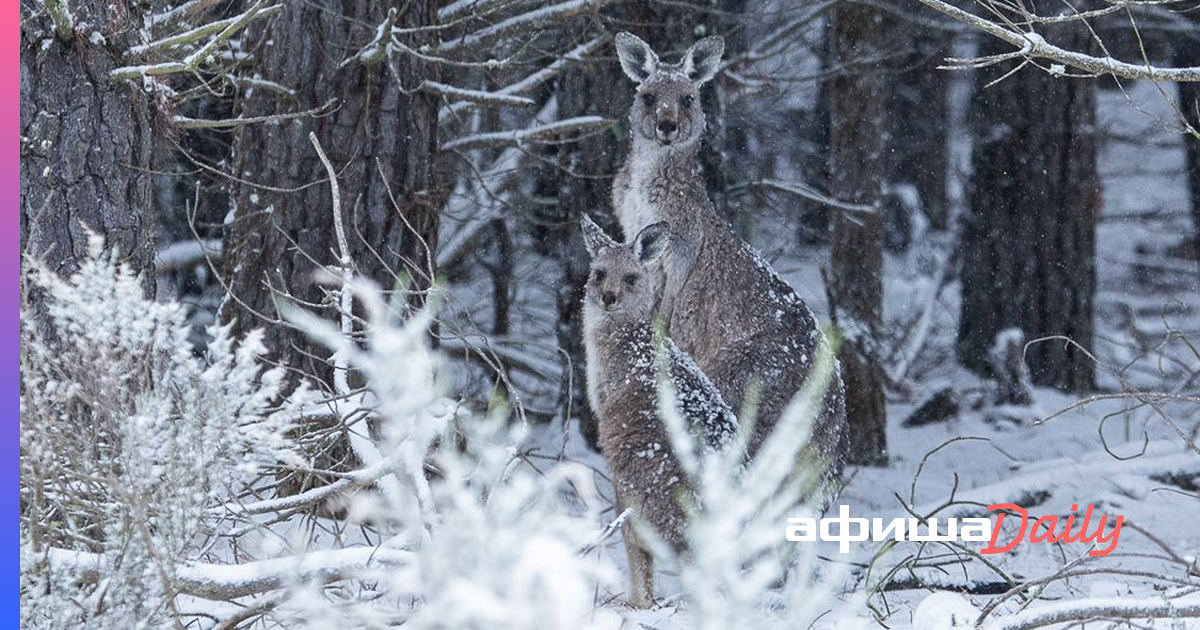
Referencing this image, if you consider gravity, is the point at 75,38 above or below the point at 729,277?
above

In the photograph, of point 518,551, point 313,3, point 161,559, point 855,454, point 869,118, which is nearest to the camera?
point 518,551

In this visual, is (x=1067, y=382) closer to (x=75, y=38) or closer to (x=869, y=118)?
(x=869, y=118)

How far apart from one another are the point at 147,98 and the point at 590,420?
4.71 meters

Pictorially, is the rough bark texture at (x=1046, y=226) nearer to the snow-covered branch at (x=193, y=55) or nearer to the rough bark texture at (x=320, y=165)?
the rough bark texture at (x=320, y=165)

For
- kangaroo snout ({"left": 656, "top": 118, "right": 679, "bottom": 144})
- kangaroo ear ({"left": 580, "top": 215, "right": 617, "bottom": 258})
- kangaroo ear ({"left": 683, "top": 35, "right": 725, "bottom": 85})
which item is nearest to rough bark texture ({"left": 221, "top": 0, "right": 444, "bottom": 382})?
kangaroo ear ({"left": 580, "top": 215, "right": 617, "bottom": 258})

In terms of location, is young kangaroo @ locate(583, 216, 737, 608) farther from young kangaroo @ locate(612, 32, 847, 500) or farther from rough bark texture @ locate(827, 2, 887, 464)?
rough bark texture @ locate(827, 2, 887, 464)

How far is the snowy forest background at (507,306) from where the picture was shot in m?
3.09

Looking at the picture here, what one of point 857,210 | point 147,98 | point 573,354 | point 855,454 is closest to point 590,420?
point 573,354

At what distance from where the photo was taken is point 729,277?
639cm

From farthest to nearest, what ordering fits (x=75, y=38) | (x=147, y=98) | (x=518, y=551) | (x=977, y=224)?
(x=977, y=224) → (x=147, y=98) → (x=75, y=38) → (x=518, y=551)

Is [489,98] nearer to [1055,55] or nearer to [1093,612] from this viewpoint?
[1055,55]

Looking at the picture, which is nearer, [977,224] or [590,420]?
[590,420]

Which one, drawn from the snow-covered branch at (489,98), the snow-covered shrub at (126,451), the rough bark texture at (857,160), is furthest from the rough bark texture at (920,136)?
the snow-covered shrub at (126,451)

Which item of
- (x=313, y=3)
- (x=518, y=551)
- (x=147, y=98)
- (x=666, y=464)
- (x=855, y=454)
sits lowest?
(x=855, y=454)
